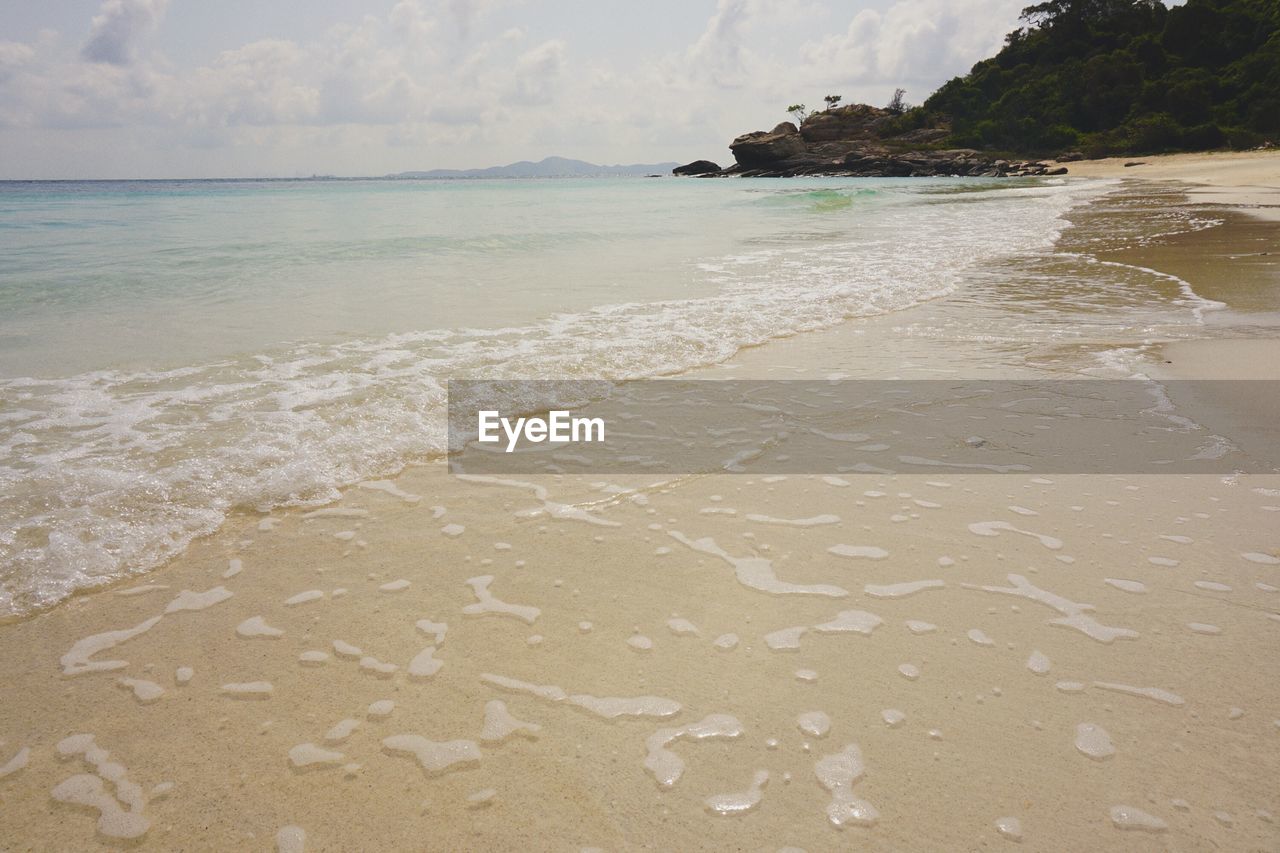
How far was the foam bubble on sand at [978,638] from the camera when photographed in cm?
231

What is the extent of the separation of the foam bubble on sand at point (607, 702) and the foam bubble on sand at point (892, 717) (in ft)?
2.01

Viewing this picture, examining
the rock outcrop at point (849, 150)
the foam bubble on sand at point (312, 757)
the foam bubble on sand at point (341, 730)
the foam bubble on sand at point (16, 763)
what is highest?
the rock outcrop at point (849, 150)

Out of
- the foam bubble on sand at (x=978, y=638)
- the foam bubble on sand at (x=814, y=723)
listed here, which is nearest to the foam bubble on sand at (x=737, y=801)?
the foam bubble on sand at (x=814, y=723)

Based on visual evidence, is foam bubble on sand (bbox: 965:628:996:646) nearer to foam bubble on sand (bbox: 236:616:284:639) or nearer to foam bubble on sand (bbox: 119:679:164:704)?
foam bubble on sand (bbox: 236:616:284:639)

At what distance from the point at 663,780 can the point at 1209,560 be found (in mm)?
2436

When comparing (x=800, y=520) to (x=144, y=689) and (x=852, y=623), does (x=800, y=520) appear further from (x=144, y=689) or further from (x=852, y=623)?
(x=144, y=689)

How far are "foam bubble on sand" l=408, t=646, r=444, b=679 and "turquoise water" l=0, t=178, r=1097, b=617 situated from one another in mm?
1481

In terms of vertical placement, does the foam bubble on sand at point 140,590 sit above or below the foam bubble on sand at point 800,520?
below

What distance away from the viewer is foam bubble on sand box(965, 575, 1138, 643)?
233 cm

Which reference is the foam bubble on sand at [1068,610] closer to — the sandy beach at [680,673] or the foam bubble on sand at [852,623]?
the sandy beach at [680,673]

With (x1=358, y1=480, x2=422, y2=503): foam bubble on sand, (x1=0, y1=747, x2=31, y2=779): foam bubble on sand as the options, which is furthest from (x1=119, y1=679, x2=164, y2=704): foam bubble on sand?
(x1=358, y1=480, x2=422, y2=503): foam bubble on sand

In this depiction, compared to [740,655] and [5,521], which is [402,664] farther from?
[5,521]

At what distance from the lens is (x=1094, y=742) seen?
1.90m

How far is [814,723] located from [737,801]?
0.37 metres
